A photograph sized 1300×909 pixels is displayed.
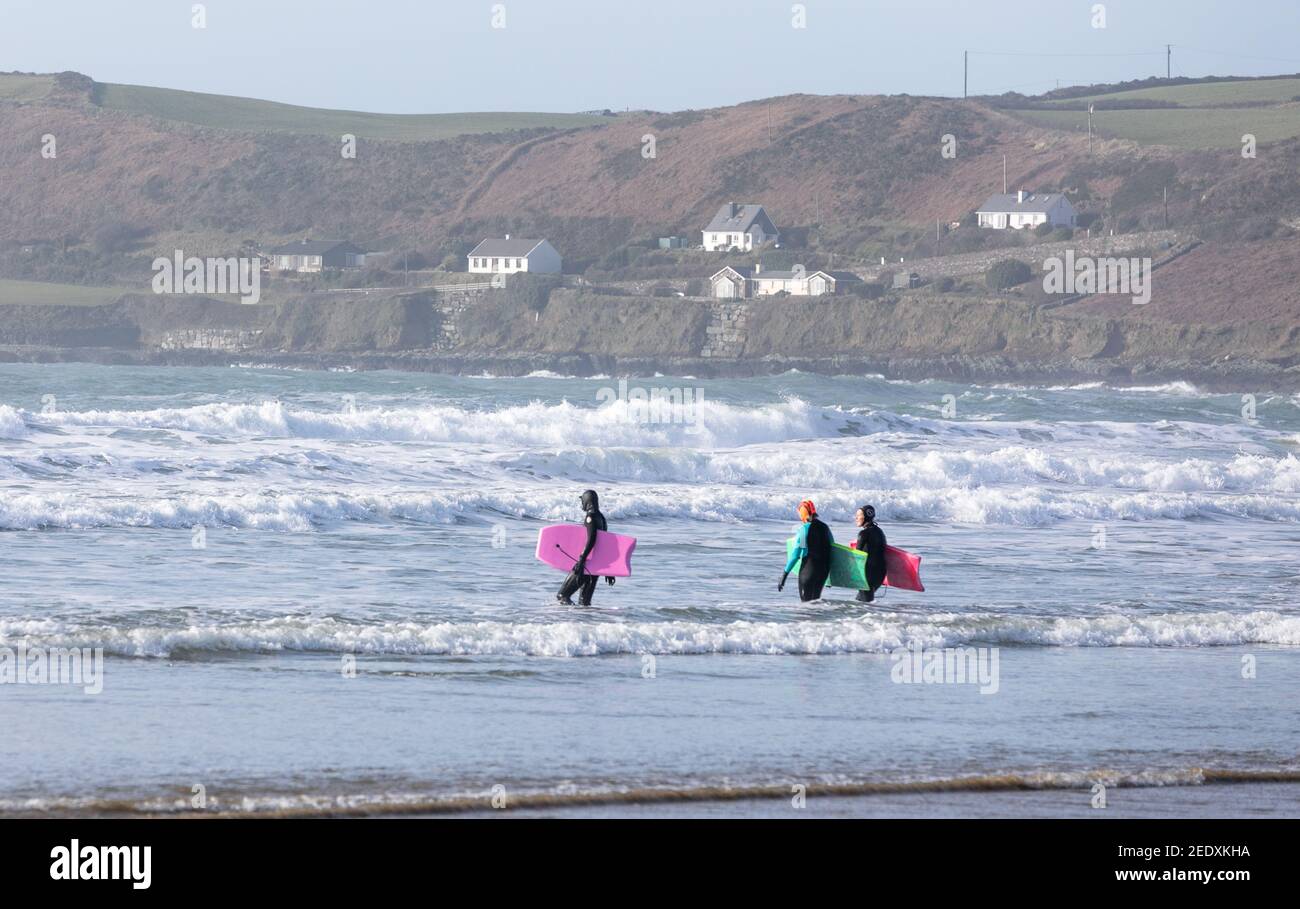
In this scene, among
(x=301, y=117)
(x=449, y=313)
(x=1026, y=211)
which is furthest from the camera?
(x=301, y=117)

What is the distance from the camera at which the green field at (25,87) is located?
6048 inches

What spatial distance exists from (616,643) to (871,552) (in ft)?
11.0

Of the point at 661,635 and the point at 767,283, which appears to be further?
the point at 767,283

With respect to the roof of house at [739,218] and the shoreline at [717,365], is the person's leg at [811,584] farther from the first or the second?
the roof of house at [739,218]

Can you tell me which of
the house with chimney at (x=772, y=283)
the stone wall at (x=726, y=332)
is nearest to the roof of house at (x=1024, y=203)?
the house with chimney at (x=772, y=283)

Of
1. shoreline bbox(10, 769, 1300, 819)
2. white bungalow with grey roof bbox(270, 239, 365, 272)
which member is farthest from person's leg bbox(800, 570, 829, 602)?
white bungalow with grey roof bbox(270, 239, 365, 272)

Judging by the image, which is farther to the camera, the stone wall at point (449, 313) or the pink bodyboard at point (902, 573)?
the stone wall at point (449, 313)

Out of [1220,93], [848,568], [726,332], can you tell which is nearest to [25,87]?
[726,332]

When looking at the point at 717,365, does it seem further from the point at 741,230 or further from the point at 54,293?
the point at 54,293

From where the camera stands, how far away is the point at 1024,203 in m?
118

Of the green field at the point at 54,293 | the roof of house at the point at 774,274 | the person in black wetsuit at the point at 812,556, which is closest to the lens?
the person in black wetsuit at the point at 812,556

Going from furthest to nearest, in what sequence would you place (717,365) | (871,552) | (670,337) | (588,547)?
(670,337) < (717,365) < (871,552) < (588,547)

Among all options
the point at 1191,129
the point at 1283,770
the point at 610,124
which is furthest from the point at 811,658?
the point at 610,124

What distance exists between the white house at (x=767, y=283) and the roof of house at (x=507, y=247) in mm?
16385
